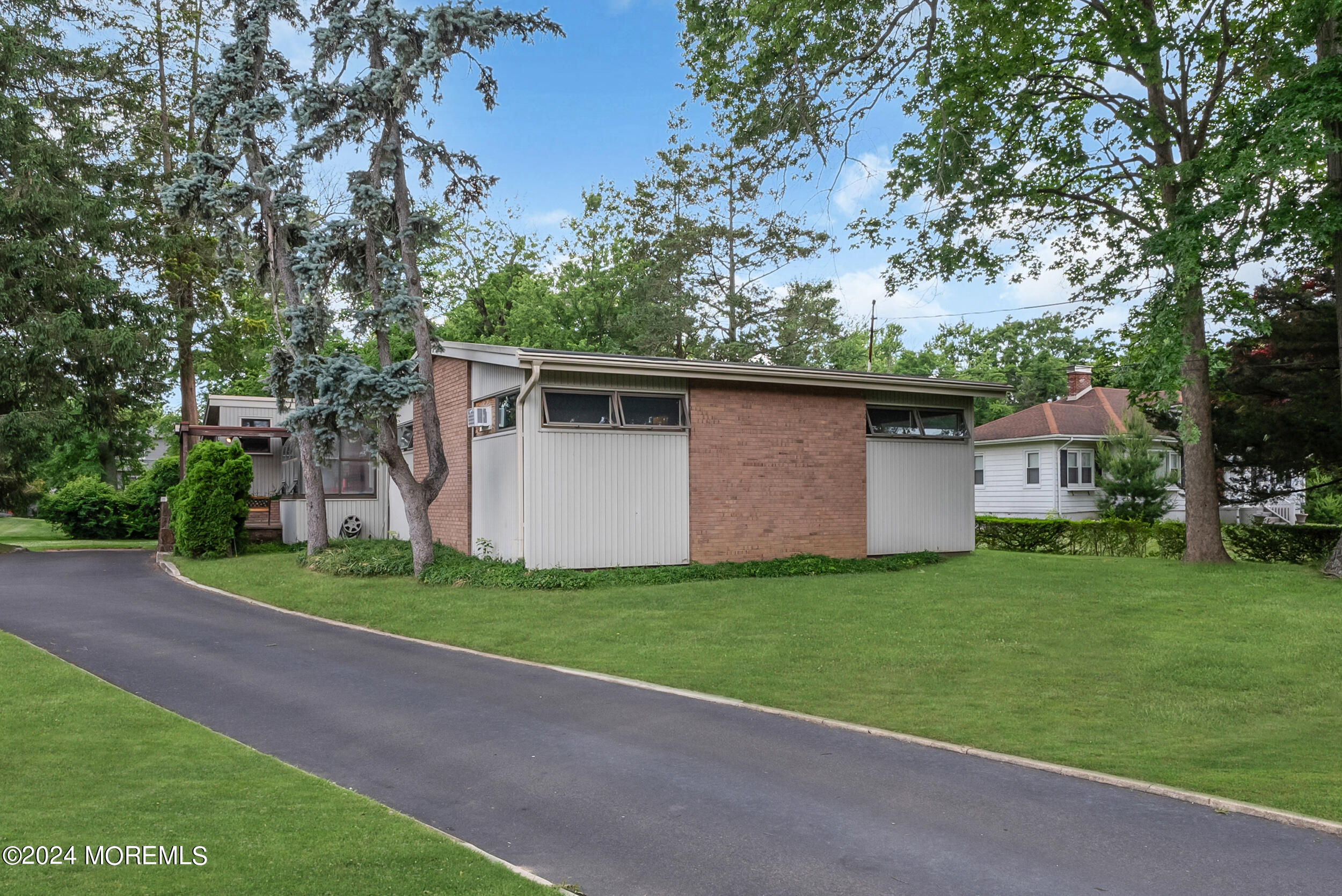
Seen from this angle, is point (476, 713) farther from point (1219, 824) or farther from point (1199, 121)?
point (1199, 121)

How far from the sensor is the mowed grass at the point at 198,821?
3957mm

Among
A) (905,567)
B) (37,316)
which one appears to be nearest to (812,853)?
(905,567)

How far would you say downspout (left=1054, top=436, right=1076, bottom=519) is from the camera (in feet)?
103

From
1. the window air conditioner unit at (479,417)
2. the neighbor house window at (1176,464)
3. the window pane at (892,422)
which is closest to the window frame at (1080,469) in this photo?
the neighbor house window at (1176,464)

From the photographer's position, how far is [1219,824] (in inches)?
205

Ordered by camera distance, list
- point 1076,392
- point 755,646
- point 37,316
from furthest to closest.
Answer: point 1076,392 → point 37,316 → point 755,646

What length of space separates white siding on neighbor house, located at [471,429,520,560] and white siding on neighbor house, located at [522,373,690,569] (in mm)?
853

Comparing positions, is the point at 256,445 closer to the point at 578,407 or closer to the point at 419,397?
the point at 419,397

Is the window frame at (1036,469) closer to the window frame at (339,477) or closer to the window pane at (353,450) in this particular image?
the window frame at (339,477)

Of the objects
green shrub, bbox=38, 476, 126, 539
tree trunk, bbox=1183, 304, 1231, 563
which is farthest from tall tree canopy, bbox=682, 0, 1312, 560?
green shrub, bbox=38, 476, 126, 539

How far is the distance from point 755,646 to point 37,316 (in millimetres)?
24887

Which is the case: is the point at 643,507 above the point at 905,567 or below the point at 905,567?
above

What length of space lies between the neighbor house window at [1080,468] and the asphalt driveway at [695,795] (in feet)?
87.7

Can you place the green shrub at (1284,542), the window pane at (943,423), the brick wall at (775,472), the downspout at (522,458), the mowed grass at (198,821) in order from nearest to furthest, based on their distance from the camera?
the mowed grass at (198,821) → the downspout at (522,458) → the brick wall at (775,472) → the green shrub at (1284,542) → the window pane at (943,423)
